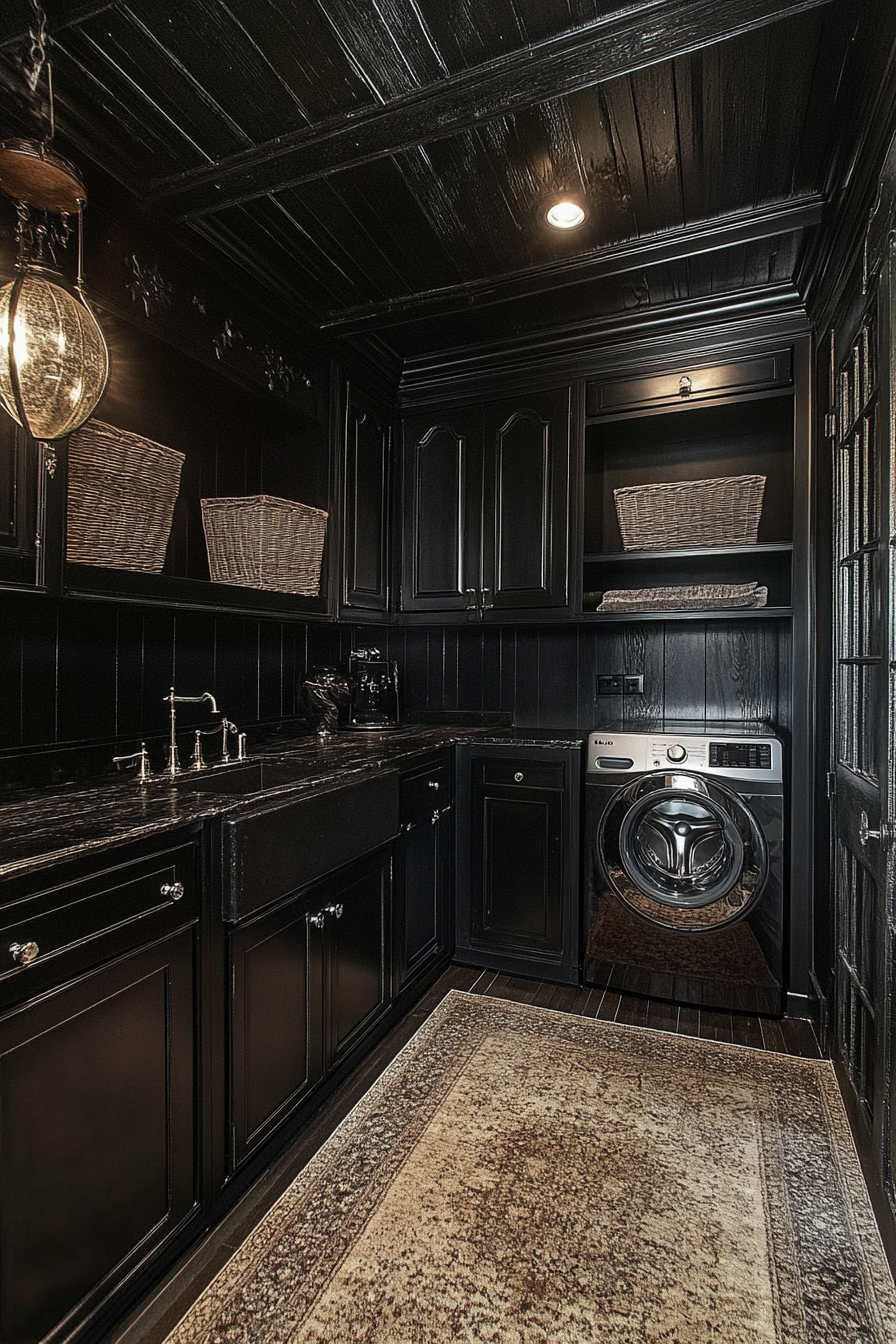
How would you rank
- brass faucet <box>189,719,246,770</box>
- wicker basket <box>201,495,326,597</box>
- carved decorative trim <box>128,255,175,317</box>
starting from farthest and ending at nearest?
wicker basket <box>201,495,326,597</box>, brass faucet <box>189,719,246,770</box>, carved decorative trim <box>128,255,175,317</box>

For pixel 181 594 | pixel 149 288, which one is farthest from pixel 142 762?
pixel 149 288

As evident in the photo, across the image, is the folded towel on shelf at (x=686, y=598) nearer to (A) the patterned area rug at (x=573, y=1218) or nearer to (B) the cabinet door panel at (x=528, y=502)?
(B) the cabinet door panel at (x=528, y=502)

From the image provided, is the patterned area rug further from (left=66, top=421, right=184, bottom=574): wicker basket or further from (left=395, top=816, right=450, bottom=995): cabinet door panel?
(left=66, top=421, right=184, bottom=574): wicker basket

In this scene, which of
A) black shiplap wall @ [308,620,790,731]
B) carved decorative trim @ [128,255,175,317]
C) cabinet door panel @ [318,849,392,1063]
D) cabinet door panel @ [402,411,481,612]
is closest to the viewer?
carved decorative trim @ [128,255,175,317]

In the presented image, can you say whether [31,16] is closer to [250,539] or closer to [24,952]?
[250,539]

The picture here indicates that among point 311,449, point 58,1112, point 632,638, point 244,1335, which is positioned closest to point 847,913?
point 632,638

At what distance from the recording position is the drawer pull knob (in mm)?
1052

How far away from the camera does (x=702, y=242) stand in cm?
211

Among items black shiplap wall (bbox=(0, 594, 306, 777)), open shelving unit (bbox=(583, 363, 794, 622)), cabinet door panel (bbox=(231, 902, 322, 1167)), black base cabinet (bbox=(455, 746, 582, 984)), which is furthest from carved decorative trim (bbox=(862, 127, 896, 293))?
cabinet door panel (bbox=(231, 902, 322, 1167))

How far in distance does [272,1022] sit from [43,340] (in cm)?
149

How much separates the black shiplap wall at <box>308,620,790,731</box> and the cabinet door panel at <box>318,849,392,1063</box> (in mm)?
1204

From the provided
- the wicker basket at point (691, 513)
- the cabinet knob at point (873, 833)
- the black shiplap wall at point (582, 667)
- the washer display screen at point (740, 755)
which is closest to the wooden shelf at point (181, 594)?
the black shiplap wall at point (582, 667)

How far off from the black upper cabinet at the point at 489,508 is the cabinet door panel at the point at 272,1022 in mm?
1658

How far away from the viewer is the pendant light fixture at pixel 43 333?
3.84 feet
